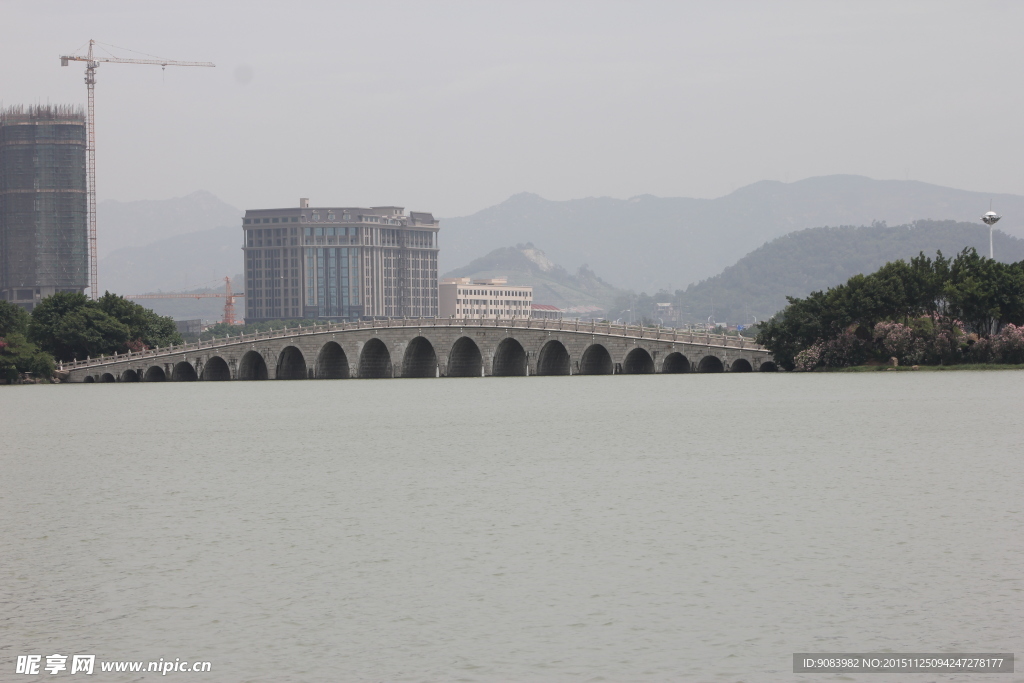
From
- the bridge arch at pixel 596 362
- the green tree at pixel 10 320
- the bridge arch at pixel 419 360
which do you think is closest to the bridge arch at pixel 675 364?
the bridge arch at pixel 596 362

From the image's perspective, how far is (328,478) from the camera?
30938mm

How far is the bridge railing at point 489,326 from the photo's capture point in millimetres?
85125

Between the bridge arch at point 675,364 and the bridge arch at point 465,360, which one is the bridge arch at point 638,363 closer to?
the bridge arch at point 675,364

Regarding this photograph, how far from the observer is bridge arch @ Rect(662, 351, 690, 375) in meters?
86.6

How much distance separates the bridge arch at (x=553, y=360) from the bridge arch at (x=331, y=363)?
18.6 meters

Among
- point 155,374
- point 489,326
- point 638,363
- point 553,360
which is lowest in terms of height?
point 155,374

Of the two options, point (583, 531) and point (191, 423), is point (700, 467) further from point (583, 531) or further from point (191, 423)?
point (191, 423)

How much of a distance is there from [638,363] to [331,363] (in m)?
28.4

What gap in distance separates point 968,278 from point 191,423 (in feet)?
148

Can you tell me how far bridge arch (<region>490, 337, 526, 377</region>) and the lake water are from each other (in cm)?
5020

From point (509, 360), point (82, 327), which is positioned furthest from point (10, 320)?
point (509, 360)

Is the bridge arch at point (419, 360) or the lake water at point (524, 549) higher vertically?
the bridge arch at point (419, 360)

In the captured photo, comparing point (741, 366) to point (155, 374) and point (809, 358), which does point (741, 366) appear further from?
point (155, 374)

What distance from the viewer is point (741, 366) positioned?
85438mm
